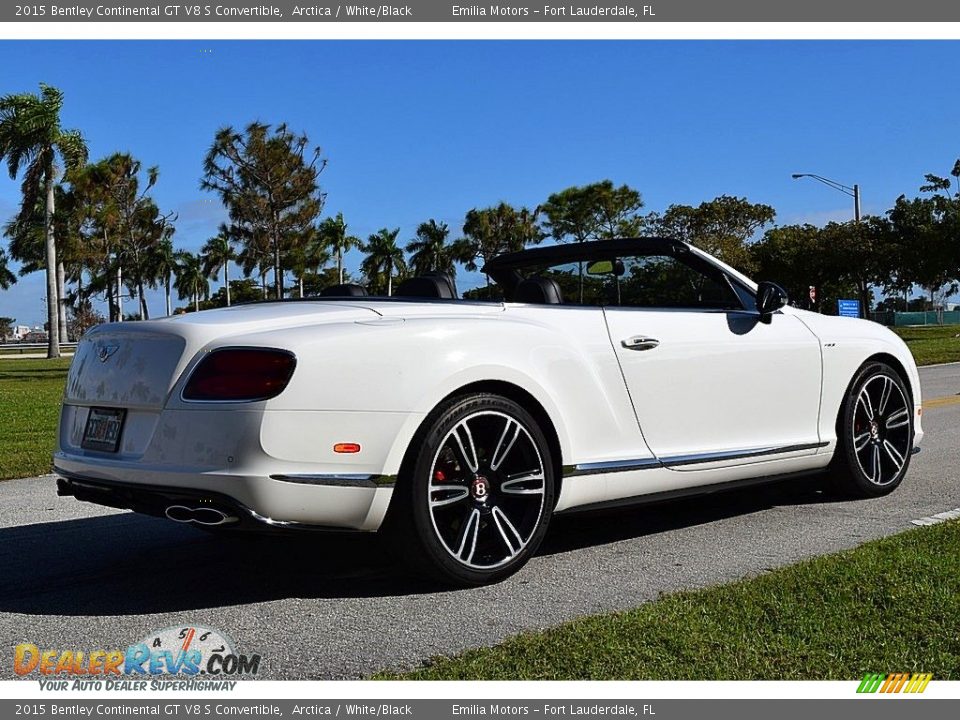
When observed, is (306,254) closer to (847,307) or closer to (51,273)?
(51,273)

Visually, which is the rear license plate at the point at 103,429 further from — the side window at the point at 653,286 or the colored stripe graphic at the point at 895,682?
the colored stripe graphic at the point at 895,682

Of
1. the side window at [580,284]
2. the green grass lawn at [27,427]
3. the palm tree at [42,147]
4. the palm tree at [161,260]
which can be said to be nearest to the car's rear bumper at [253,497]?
the side window at [580,284]

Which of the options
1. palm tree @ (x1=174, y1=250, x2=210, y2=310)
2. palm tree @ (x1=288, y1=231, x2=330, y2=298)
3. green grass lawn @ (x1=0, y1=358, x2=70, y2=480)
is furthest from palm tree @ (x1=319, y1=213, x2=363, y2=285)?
green grass lawn @ (x1=0, y1=358, x2=70, y2=480)

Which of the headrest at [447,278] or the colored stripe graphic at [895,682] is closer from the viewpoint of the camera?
the colored stripe graphic at [895,682]

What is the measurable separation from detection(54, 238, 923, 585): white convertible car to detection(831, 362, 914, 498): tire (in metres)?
0.36

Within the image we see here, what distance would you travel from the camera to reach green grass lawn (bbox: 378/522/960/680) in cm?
313

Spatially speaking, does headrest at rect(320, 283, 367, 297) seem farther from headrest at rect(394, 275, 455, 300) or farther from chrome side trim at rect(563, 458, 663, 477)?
chrome side trim at rect(563, 458, 663, 477)

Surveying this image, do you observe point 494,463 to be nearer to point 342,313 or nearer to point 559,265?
point 342,313

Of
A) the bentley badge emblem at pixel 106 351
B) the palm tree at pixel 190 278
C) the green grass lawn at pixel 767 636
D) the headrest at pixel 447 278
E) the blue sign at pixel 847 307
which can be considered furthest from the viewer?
the palm tree at pixel 190 278

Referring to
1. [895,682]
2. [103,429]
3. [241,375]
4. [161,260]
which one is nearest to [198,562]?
[103,429]

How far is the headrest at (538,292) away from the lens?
5047mm

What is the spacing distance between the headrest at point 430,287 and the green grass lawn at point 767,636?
1.77 m

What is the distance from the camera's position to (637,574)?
14.7 feet

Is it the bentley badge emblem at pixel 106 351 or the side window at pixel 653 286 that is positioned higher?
the side window at pixel 653 286
